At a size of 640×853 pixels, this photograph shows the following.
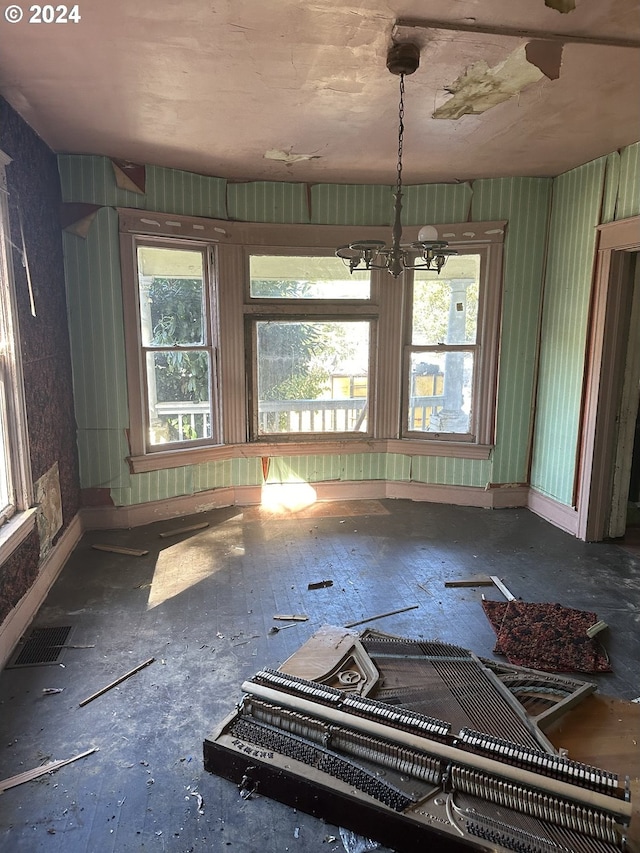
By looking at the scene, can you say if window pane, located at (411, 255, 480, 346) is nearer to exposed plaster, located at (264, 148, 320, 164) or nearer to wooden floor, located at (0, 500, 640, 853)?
exposed plaster, located at (264, 148, 320, 164)

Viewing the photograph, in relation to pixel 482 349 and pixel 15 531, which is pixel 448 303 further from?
pixel 15 531

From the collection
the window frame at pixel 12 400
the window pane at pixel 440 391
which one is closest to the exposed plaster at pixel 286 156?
the window frame at pixel 12 400

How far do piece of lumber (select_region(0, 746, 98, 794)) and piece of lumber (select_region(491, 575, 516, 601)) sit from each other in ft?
8.47

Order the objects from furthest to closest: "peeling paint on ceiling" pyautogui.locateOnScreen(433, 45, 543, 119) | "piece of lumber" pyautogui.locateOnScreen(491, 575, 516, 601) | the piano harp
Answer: "piece of lumber" pyautogui.locateOnScreen(491, 575, 516, 601)
"peeling paint on ceiling" pyautogui.locateOnScreen(433, 45, 543, 119)
the piano harp

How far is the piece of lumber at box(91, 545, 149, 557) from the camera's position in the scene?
431 cm

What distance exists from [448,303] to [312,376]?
1470 millimetres

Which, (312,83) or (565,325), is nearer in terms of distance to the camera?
(312,83)

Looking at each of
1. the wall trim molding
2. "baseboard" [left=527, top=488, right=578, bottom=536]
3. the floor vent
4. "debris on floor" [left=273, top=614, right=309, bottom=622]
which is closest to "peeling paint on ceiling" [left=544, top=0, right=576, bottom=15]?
"debris on floor" [left=273, top=614, right=309, bottom=622]

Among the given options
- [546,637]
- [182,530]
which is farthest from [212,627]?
[546,637]

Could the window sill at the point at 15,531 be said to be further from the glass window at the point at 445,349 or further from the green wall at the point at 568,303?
the green wall at the point at 568,303

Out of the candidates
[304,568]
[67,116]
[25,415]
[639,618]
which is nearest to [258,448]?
[304,568]

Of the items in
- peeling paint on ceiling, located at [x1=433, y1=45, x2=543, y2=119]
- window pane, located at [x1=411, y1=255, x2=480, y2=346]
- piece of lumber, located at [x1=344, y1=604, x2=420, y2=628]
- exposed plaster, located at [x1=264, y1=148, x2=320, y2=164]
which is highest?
exposed plaster, located at [x1=264, y1=148, x2=320, y2=164]

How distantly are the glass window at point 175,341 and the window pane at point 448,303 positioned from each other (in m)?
1.98

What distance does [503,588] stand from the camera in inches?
151
